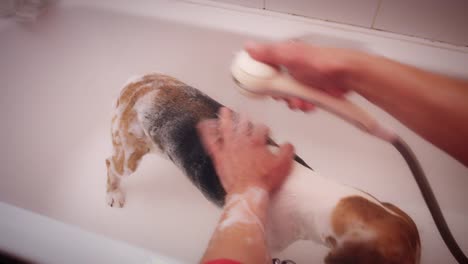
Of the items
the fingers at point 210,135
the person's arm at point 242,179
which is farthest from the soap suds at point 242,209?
the fingers at point 210,135

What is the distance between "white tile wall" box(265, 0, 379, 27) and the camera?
0.83 metres

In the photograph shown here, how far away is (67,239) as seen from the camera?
1.68 ft

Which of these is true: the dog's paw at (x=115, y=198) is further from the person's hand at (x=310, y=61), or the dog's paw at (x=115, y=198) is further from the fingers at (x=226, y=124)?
the person's hand at (x=310, y=61)

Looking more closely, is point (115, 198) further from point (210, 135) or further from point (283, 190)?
point (283, 190)

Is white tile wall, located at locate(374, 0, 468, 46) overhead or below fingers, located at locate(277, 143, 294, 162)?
overhead

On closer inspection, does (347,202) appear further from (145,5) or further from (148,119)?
(145,5)

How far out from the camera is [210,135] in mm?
713

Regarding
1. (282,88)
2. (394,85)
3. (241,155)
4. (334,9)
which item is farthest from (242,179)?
(334,9)

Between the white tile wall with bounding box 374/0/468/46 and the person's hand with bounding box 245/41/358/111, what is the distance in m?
0.33

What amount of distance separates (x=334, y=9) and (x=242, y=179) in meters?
0.53

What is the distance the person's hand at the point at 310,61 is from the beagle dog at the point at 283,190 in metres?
0.18

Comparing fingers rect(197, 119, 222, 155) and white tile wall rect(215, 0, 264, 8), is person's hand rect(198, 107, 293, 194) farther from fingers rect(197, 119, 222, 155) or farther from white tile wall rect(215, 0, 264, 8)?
white tile wall rect(215, 0, 264, 8)

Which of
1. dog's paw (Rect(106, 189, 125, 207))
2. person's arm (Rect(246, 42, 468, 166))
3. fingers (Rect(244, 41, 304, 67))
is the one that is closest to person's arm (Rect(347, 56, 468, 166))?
person's arm (Rect(246, 42, 468, 166))

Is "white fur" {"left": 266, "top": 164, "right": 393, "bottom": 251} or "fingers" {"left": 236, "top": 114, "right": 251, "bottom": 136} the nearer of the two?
A: "white fur" {"left": 266, "top": 164, "right": 393, "bottom": 251}
